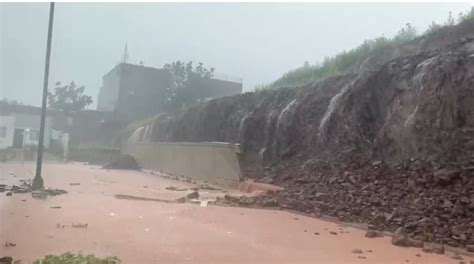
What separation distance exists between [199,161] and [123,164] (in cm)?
1139

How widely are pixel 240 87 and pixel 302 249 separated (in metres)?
51.2

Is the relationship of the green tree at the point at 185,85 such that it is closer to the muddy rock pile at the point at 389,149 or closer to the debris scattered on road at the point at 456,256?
the muddy rock pile at the point at 389,149

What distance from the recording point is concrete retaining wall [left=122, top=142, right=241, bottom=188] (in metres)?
21.9

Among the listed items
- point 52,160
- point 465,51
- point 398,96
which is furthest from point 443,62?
point 52,160

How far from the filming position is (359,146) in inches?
603

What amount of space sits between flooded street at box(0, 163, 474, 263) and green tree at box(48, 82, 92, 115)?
46690mm

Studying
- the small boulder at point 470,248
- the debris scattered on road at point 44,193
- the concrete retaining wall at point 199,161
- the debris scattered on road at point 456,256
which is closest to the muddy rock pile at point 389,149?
the small boulder at point 470,248

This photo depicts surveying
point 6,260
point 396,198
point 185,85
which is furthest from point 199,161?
point 185,85

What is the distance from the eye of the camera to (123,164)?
35.4 m

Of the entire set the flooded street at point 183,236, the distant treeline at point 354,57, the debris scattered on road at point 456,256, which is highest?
the distant treeline at point 354,57

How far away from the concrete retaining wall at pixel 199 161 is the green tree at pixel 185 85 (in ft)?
49.5

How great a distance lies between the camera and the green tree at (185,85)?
175 ft

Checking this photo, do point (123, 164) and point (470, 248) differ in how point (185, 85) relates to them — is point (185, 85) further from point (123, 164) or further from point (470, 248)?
point (470, 248)

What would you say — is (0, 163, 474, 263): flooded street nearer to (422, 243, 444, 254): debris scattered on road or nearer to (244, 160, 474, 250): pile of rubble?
(422, 243, 444, 254): debris scattered on road
